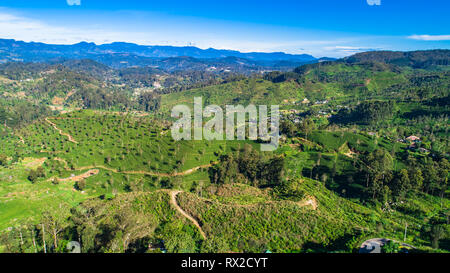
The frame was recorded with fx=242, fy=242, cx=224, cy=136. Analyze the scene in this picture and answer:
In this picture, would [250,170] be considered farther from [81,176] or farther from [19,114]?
[19,114]

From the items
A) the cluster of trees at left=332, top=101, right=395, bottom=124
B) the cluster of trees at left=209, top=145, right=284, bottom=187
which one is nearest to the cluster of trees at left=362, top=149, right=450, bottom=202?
the cluster of trees at left=209, top=145, right=284, bottom=187

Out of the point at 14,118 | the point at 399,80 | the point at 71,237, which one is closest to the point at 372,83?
the point at 399,80

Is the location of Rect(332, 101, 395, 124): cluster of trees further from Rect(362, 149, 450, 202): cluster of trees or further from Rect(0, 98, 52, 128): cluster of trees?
Rect(0, 98, 52, 128): cluster of trees

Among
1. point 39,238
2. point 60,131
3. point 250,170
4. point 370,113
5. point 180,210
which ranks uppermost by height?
point 370,113

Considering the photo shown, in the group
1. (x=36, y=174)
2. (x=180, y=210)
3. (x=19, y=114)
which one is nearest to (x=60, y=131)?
(x=36, y=174)

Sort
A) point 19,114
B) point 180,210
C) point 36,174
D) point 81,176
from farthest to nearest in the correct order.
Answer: point 19,114 < point 81,176 < point 36,174 < point 180,210

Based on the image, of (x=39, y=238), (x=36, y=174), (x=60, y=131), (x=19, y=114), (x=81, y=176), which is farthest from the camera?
(x=19, y=114)

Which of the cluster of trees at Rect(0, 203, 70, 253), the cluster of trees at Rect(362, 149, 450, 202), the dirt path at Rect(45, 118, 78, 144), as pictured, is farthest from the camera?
the dirt path at Rect(45, 118, 78, 144)

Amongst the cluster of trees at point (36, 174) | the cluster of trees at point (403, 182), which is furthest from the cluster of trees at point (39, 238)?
the cluster of trees at point (403, 182)
